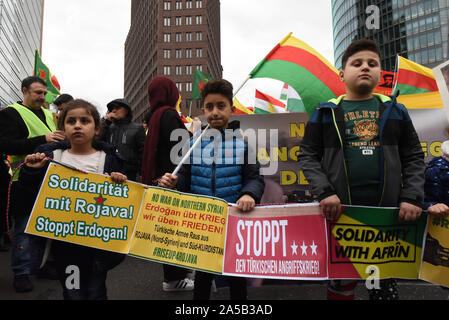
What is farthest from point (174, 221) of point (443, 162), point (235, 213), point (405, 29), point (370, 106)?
point (405, 29)

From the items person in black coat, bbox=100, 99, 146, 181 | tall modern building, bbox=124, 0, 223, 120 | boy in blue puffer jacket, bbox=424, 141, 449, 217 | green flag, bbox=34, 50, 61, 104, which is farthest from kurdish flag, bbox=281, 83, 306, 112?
tall modern building, bbox=124, 0, 223, 120

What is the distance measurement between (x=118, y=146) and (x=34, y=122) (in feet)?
3.29

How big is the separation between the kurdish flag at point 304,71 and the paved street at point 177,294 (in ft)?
6.04

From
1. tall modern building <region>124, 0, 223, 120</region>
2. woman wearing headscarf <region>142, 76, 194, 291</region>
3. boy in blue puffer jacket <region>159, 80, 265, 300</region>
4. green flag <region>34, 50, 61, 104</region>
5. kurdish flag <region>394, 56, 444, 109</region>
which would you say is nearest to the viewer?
boy in blue puffer jacket <region>159, 80, 265, 300</region>

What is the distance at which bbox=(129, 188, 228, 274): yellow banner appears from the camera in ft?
6.20

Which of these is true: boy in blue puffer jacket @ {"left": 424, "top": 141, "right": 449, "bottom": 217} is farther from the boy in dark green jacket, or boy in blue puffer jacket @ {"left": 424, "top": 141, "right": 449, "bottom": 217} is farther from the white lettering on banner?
the white lettering on banner

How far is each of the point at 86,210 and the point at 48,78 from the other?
5.07 metres

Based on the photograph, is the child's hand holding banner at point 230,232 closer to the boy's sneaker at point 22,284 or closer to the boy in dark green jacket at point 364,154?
the boy in dark green jacket at point 364,154

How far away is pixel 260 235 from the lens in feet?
6.20

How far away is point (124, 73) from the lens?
383 ft

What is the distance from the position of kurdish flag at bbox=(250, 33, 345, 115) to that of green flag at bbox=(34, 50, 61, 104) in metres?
4.75

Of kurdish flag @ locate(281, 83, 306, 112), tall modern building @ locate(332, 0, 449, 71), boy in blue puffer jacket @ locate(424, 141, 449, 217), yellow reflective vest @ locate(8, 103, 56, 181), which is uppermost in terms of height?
tall modern building @ locate(332, 0, 449, 71)

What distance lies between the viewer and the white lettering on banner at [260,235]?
1872 millimetres

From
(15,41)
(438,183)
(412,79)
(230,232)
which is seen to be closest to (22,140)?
(230,232)
